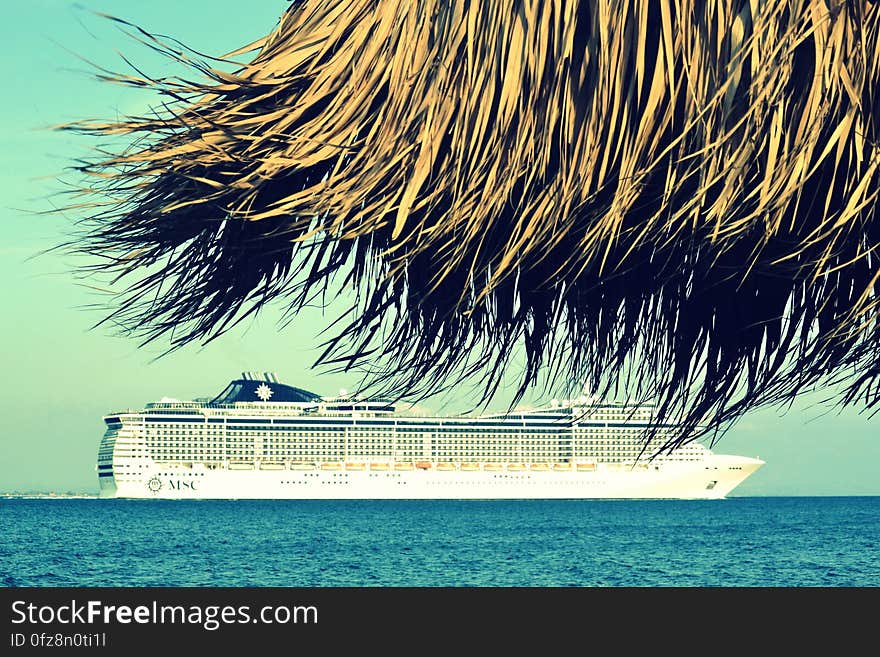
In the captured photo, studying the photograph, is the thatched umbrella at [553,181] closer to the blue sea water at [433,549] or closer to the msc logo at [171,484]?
the blue sea water at [433,549]

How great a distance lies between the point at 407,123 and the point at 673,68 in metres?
0.37

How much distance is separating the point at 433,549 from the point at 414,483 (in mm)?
24229

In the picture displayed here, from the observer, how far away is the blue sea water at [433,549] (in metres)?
33.7

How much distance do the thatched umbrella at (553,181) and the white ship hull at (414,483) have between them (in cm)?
6674

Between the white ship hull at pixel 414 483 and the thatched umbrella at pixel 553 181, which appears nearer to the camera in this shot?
the thatched umbrella at pixel 553 181

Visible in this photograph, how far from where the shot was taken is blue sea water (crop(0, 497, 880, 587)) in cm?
3366

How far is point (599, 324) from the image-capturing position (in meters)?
1.95

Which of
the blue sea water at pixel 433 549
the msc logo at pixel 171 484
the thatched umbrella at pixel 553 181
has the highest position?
the thatched umbrella at pixel 553 181

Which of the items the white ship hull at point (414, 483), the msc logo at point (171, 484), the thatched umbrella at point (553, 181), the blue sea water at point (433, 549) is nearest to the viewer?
the thatched umbrella at point (553, 181)

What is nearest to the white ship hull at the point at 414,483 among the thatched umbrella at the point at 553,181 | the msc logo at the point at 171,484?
the msc logo at the point at 171,484

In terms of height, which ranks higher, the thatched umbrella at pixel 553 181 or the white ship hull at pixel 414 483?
the thatched umbrella at pixel 553 181

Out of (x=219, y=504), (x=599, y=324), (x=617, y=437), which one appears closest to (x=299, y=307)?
(x=599, y=324)

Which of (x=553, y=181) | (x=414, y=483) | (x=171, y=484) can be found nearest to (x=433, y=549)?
(x=414, y=483)

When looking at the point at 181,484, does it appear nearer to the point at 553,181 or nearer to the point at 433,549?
the point at 433,549
